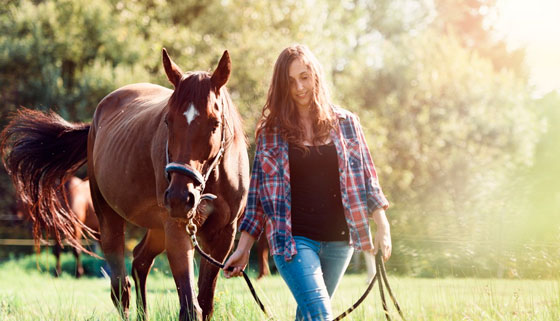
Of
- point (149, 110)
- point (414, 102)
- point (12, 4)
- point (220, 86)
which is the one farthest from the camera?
point (414, 102)

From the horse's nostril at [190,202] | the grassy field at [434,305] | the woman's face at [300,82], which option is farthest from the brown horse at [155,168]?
the woman's face at [300,82]

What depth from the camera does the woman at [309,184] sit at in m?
3.18

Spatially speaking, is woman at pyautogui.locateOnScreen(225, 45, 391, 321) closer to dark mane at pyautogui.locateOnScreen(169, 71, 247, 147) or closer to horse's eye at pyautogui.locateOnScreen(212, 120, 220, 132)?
horse's eye at pyautogui.locateOnScreen(212, 120, 220, 132)

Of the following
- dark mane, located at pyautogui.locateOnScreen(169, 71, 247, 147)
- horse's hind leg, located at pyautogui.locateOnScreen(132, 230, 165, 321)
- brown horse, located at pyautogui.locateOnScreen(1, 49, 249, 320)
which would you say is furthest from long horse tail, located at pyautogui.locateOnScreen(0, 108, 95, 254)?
dark mane, located at pyautogui.locateOnScreen(169, 71, 247, 147)

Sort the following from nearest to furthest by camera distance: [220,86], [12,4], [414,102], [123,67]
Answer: [220,86]
[123,67]
[12,4]
[414,102]

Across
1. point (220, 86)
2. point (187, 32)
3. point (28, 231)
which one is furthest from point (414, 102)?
point (220, 86)

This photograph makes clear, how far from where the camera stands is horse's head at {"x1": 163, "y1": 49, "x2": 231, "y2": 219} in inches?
131

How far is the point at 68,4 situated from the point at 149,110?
1298cm

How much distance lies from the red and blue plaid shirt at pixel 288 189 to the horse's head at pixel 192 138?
343 mm

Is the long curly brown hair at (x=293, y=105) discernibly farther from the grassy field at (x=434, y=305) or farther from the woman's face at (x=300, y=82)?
the grassy field at (x=434, y=305)

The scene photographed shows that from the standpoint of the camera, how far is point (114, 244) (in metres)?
5.71

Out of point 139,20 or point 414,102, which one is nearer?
point 139,20

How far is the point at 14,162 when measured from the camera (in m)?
6.52

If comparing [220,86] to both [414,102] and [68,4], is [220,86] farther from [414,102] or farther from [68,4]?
[414,102]
